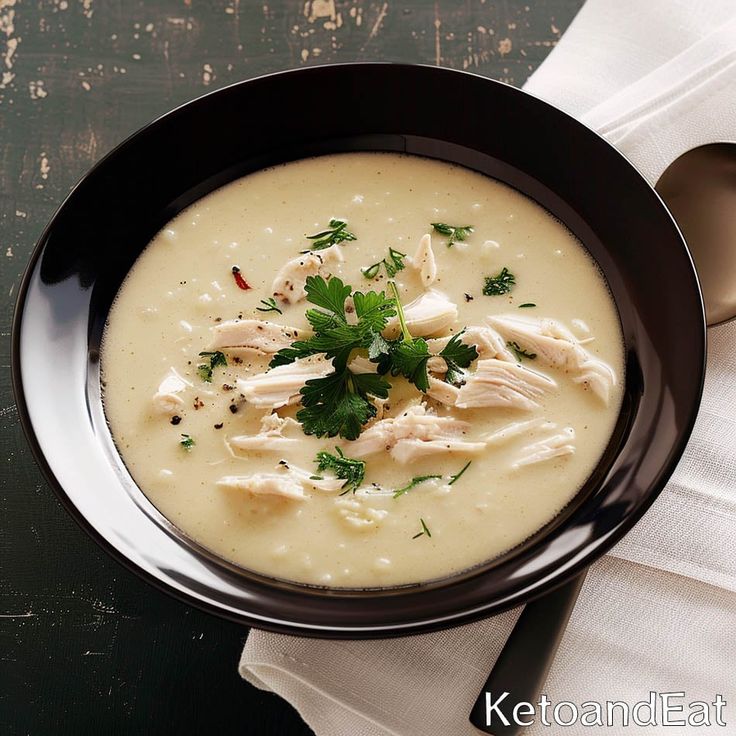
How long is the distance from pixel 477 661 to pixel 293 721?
1.79ft

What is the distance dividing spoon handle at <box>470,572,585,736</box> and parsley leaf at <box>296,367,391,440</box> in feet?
2.09

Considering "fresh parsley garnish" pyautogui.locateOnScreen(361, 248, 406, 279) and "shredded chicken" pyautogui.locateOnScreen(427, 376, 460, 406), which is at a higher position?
"fresh parsley garnish" pyautogui.locateOnScreen(361, 248, 406, 279)

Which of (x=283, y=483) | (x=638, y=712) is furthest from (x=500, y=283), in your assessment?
(x=638, y=712)

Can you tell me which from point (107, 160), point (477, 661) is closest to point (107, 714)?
point (477, 661)

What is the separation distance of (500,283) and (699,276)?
70 centimetres

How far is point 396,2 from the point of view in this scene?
137 inches

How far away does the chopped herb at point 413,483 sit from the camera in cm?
234

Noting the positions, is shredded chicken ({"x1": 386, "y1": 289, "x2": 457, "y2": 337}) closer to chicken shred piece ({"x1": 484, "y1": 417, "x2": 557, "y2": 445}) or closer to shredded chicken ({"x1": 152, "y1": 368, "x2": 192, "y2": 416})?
chicken shred piece ({"x1": 484, "y1": 417, "x2": 557, "y2": 445})

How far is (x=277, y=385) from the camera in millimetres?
2457

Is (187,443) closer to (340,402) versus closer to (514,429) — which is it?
(340,402)

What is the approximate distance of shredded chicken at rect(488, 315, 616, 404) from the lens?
2471 mm

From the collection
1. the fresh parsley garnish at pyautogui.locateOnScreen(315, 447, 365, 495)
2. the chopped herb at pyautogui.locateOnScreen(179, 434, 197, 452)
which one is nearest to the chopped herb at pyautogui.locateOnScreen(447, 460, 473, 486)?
the fresh parsley garnish at pyautogui.locateOnScreen(315, 447, 365, 495)

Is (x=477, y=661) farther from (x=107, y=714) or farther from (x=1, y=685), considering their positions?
(x=1, y=685)

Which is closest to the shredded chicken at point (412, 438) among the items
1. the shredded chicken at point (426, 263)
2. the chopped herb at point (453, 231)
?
the shredded chicken at point (426, 263)
